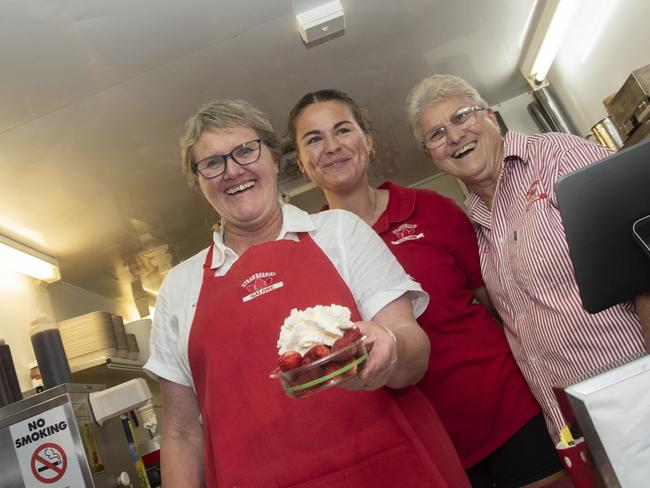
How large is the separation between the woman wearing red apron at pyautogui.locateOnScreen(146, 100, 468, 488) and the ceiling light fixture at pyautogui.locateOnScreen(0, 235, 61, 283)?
89.4 inches

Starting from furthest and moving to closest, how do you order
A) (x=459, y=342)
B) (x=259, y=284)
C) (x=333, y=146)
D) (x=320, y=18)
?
1. (x=320, y=18)
2. (x=333, y=146)
3. (x=459, y=342)
4. (x=259, y=284)

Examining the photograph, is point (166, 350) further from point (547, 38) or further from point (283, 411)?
point (547, 38)

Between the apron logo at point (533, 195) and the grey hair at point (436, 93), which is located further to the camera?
the grey hair at point (436, 93)

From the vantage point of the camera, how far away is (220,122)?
1.46 meters

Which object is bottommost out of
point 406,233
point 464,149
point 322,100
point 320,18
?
point 406,233

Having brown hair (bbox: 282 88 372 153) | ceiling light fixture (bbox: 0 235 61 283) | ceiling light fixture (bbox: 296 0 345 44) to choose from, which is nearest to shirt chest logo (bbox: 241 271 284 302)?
brown hair (bbox: 282 88 372 153)

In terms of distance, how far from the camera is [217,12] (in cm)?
224

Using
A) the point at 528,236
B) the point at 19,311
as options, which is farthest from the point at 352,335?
the point at 19,311

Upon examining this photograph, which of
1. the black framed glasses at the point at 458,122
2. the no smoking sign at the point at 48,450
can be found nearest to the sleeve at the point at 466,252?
the black framed glasses at the point at 458,122

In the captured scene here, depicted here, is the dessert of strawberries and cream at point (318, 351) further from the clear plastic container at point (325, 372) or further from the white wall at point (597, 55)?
the white wall at point (597, 55)

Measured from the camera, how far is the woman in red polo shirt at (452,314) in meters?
1.59

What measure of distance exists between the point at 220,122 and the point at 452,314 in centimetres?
83

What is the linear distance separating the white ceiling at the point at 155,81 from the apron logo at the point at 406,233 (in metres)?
1.09

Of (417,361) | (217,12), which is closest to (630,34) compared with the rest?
(217,12)
